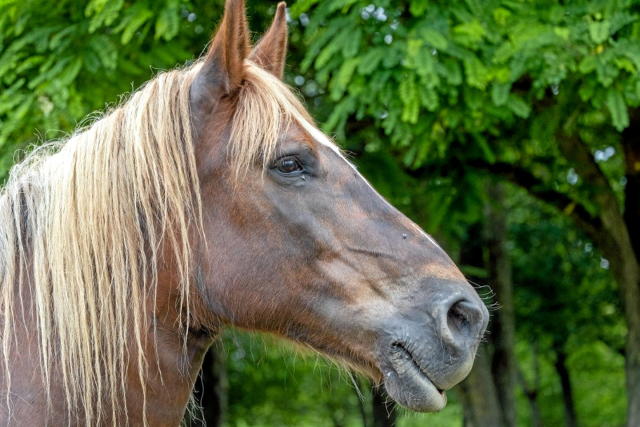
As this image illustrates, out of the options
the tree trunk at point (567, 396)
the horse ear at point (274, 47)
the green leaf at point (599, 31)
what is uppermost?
the horse ear at point (274, 47)

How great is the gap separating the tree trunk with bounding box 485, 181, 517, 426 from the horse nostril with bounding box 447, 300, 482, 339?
26.6 feet

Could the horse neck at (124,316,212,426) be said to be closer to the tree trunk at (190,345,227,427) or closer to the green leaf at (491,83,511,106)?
the green leaf at (491,83,511,106)

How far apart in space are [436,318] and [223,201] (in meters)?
0.75

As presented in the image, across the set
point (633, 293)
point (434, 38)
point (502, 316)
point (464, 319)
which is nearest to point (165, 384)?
point (464, 319)

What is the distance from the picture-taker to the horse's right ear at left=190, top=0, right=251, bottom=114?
2.74m

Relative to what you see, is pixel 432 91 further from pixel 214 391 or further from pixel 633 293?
pixel 214 391

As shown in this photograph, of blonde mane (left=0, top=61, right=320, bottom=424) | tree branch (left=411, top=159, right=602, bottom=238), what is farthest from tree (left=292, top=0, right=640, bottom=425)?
blonde mane (left=0, top=61, right=320, bottom=424)

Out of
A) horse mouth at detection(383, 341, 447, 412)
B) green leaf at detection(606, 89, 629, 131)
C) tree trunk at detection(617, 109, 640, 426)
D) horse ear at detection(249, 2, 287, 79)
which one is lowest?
tree trunk at detection(617, 109, 640, 426)

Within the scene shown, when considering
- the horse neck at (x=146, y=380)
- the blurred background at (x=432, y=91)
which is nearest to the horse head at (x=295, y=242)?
the horse neck at (x=146, y=380)

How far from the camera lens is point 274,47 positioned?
332 cm

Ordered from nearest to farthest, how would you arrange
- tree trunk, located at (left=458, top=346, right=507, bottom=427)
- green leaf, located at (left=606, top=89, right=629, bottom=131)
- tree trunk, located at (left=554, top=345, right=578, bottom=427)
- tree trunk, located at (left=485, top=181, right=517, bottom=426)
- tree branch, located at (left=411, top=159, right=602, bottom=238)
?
green leaf, located at (left=606, top=89, right=629, bottom=131) < tree branch, located at (left=411, top=159, right=602, bottom=238) < tree trunk, located at (left=458, top=346, right=507, bottom=427) < tree trunk, located at (left=485, top=181, right=517, bottom=426) < tree trunk, located at (left=554, top=345, right=578, bottom=427)

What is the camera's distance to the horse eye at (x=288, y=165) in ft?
9.09

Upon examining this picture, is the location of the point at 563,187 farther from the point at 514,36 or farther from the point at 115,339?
the point at 115,339

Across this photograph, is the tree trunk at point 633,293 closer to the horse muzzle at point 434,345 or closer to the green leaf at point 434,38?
the green leaf at point 434,38
